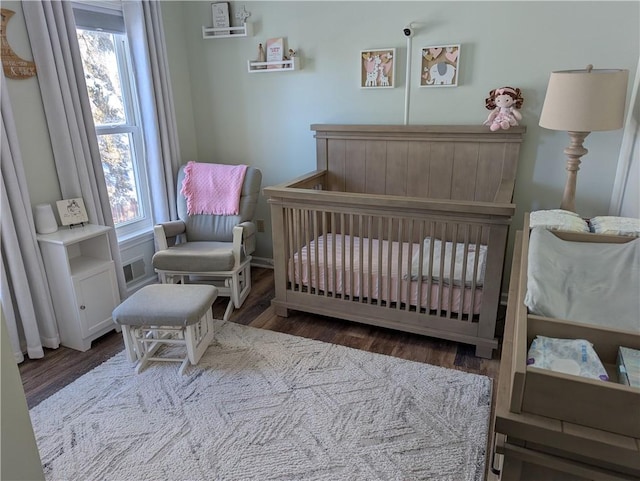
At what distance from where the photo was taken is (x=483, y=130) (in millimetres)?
2836

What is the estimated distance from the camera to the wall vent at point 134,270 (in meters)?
3.32

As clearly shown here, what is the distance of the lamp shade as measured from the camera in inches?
82.3

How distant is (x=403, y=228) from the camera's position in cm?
265

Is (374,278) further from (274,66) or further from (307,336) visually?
(274,66)

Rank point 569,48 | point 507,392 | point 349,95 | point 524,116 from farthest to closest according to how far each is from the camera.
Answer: point 349,95 < point 524,116 < point 569,48 < point 507,392

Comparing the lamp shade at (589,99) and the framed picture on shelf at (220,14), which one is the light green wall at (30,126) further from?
the lamp shade at (589,99)

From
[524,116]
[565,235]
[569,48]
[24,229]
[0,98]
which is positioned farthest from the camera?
[524,116]

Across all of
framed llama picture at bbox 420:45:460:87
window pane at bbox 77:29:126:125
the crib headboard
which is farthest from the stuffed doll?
window pane at bbox 77:29:126:125

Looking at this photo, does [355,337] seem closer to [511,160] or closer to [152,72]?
[511,160]

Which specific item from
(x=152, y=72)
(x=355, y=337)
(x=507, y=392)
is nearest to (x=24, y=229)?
(x=152, y=72)

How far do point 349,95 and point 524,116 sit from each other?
125cm

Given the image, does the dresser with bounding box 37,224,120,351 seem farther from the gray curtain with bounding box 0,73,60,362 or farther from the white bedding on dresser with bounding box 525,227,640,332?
the white bedding on dresser with bounding box 525,227,640,332

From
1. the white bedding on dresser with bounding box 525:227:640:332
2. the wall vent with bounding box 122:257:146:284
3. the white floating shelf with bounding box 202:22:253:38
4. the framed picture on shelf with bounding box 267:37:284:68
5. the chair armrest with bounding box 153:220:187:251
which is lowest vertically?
the wall vent with bounding box 122:257:146:284

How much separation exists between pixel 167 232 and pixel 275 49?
1664 mm
